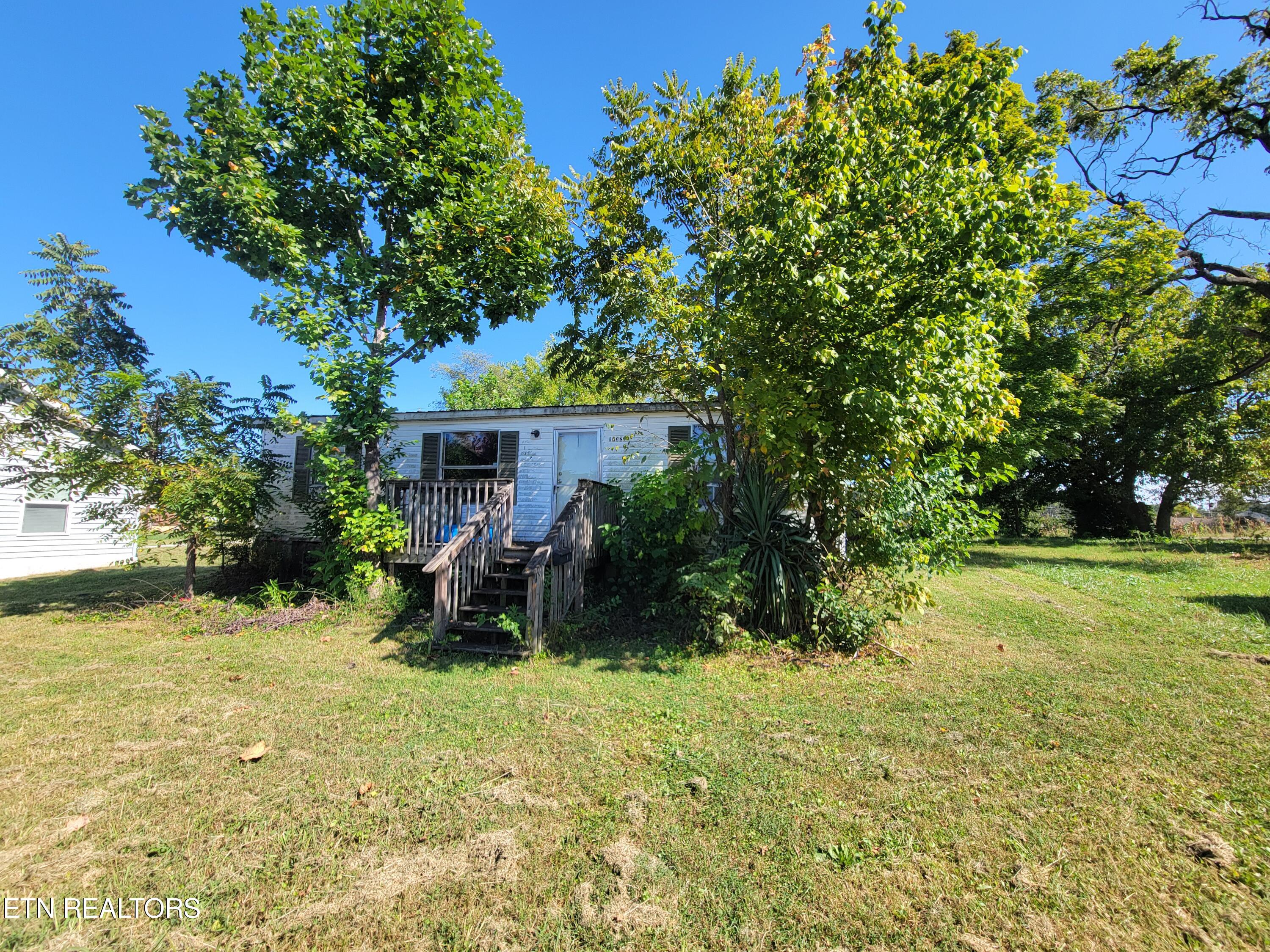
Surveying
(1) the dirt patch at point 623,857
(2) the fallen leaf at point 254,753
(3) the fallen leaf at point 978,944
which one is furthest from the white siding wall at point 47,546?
(3) the fallen leaf at point 978,944

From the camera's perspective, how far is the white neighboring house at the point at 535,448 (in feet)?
32.3

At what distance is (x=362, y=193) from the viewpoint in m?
8.57

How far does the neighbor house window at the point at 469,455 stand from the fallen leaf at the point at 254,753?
698cm

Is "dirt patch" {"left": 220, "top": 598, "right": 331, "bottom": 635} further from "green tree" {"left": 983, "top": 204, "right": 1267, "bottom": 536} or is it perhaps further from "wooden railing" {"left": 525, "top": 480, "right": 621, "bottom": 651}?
"green tree" {"left": 983, "top": 204, "right": 1267, "bottom": 536}

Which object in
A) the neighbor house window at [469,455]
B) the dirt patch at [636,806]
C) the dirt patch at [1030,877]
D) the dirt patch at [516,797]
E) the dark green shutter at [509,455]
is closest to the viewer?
the dirt patch at [1030,877]

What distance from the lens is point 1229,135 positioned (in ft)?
44.2

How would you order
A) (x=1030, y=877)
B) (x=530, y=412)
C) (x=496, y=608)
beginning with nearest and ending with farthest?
(x=1030, y=877) < (x=496, y=608) < (x=530, y=412)

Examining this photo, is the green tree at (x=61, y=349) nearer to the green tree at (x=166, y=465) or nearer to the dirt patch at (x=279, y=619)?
the green tree at (x=166, y=465)

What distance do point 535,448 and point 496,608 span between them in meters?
4.16

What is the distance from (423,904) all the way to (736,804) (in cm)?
180

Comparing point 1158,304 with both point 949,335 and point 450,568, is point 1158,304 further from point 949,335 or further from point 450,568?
point 450,568

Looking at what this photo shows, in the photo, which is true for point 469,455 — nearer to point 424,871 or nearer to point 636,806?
point 636,806

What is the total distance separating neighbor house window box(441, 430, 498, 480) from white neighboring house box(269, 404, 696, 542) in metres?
0.02

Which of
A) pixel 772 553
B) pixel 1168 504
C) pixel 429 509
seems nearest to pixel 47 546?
pixel 429 509
